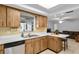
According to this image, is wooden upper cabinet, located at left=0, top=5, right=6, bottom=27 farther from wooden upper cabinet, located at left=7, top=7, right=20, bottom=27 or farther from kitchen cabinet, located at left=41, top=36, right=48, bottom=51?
kitchen cabinet, located at left=41, top=36, right=48, bottom=51

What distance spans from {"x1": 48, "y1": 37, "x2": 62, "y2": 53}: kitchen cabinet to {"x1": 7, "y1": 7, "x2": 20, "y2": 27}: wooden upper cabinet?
4.31 ft

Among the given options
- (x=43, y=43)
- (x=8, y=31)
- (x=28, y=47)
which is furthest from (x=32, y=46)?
(x=8, y=31)

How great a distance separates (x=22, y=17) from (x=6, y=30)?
0.63 meters

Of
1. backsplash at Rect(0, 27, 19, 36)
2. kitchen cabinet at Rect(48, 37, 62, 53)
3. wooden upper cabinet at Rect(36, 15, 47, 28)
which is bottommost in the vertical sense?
kitchen cabinet at Rect(48, 37, 62, 53)

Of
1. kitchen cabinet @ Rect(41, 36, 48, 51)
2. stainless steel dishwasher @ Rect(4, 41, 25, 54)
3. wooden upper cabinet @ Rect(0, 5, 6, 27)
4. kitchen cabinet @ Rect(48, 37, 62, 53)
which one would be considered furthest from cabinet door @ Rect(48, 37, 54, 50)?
wooden upper cabinet @ Rect(0, 5, 6, 27)

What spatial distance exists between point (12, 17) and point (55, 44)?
1.62m

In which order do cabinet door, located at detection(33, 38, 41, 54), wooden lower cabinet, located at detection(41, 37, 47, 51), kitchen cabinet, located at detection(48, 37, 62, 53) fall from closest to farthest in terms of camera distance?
cabinet door, located at detection(33, 38, 41, 54), kitchen cabinet, located at detection(48, 37, 62, 53), wooden lower cabinet, located at detection(41, 37, 47, 51)

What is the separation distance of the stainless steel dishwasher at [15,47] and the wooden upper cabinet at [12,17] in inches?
21.5

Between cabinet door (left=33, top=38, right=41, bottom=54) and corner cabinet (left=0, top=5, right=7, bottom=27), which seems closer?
corner cabinet (left=0, top=5, right=7, bottom=27)

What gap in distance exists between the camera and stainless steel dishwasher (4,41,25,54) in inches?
59.6

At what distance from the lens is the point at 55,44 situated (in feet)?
8.42

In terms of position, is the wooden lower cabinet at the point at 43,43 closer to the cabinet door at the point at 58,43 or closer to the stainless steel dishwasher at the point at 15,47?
the cabinet door at the point at 58,43

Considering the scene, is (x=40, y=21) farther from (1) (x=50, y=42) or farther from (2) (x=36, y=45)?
(2) (x=36, y=45)
